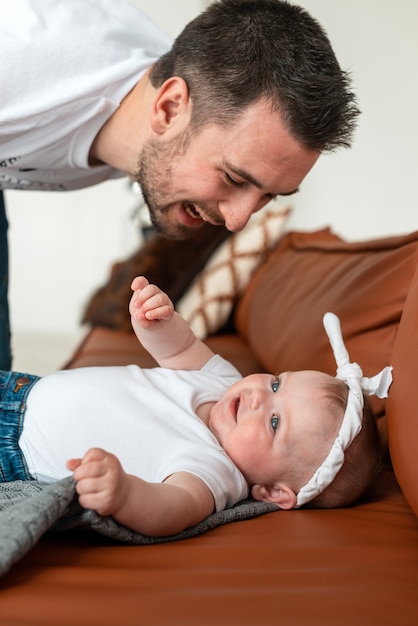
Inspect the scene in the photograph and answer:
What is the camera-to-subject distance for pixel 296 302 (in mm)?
2158

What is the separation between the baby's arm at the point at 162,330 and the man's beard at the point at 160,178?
413mm

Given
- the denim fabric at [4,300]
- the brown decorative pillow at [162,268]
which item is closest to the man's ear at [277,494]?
A: the denim fabric at [4,300]

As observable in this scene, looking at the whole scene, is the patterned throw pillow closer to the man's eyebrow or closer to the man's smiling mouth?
the man's smiling mouth

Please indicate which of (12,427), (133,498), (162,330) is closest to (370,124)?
(162,330)

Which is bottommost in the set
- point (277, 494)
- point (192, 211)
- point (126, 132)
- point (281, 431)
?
point (277, 494)

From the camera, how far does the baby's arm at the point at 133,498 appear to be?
90 centimetres

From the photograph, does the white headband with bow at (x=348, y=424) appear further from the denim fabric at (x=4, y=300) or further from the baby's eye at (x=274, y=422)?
the denim fabric at (x=4, y=300)

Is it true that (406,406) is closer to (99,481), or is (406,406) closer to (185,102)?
(99,481)

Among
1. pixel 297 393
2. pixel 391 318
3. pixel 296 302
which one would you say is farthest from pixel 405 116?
pixel 297 393

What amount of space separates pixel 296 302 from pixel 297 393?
945 millimetres

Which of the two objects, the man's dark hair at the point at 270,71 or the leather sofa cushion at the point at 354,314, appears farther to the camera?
the man's dark hair at the point at 270,71

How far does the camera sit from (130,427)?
1.21 meters

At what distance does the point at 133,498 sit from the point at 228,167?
32.1 inches

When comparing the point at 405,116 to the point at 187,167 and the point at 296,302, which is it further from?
the point at 187,167
